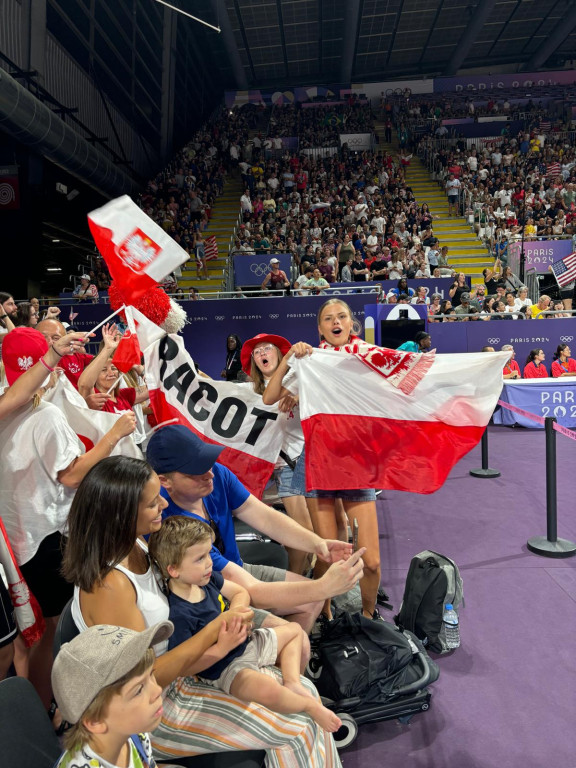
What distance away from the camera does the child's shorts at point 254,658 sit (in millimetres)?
2072

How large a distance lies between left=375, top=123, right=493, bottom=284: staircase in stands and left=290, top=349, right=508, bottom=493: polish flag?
14.3m

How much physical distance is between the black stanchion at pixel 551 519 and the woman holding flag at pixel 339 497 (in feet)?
5.99

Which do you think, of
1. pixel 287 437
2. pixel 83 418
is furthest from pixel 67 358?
pixel 287 437

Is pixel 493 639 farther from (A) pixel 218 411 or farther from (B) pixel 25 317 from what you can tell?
(B) pixel 25 317

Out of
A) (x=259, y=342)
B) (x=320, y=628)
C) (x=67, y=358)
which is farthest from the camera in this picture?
(x=67, y=358)

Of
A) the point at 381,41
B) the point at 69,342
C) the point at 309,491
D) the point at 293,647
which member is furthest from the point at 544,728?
the point at 381,41

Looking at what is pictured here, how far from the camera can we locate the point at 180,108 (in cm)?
2730

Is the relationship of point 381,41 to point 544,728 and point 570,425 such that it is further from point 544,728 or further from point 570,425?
point 544,728

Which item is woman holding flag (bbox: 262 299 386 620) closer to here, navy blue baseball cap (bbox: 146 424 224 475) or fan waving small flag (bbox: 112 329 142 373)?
fan waving small flag (bbox: 112 329 142 373)

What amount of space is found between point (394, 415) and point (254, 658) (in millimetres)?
2008

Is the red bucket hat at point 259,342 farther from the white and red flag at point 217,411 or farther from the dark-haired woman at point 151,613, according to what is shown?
the dark-haired woman at point 151,613

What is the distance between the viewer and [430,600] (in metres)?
3.57

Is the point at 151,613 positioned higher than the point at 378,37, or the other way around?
the point at 378,37

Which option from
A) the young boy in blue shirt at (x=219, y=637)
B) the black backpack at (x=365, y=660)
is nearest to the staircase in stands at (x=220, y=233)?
the black backpack at (x=365, y=660)
